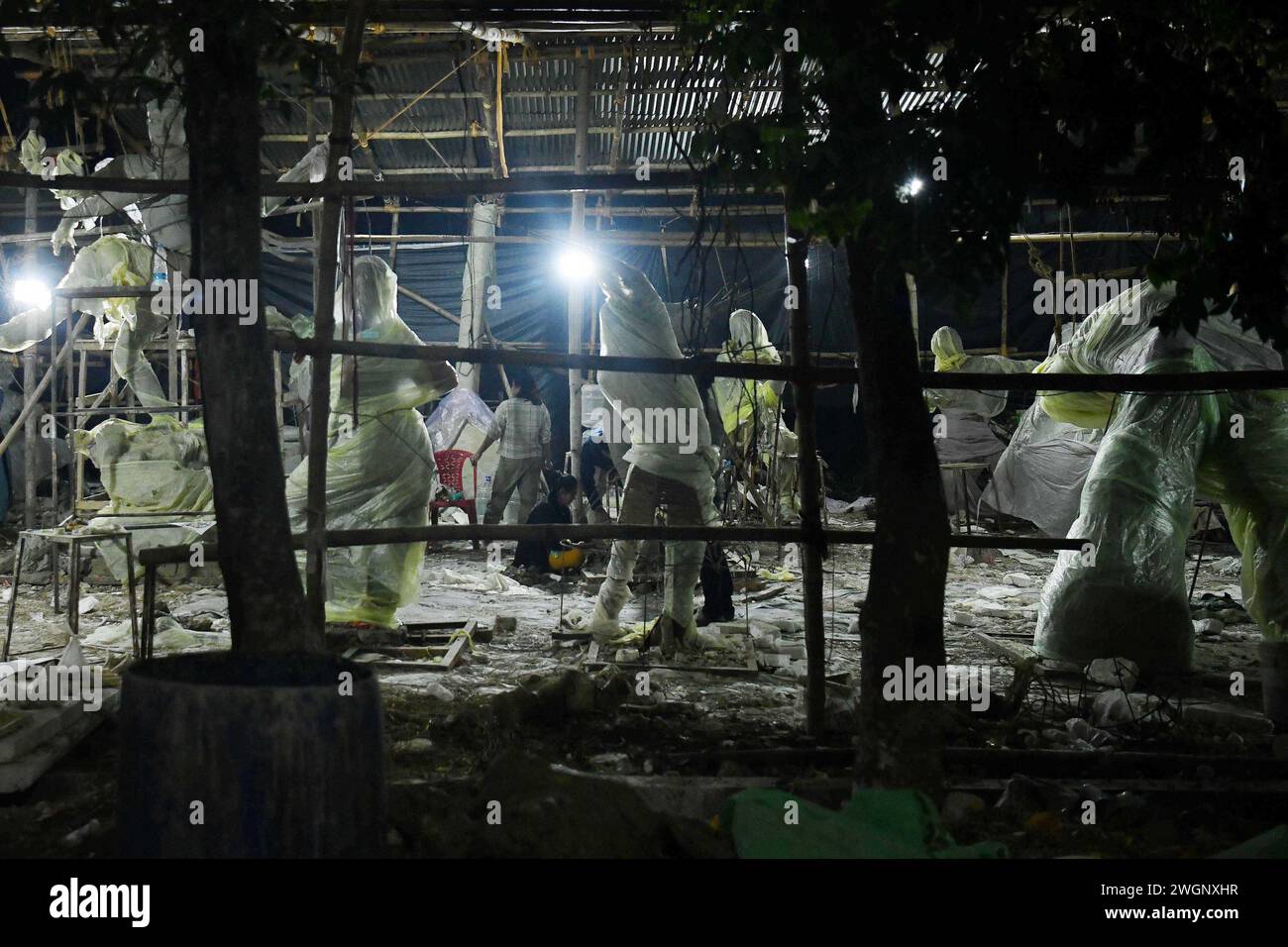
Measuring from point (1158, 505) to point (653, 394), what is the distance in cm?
280

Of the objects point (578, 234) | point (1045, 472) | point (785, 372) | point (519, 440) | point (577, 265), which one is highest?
A: point (578, 234)

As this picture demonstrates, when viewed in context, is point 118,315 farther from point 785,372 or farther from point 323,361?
point 785,372

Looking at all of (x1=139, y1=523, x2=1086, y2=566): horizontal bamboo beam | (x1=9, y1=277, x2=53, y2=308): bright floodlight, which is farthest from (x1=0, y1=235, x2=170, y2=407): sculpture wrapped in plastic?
(x1=139, y1=523, x2=1086, y2=566): horizontal bamboo beam

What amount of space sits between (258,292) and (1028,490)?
867cm

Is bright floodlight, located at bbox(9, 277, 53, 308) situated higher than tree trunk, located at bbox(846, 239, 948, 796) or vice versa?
bright floodlight, located at bbox(9, 277, 53, 308)

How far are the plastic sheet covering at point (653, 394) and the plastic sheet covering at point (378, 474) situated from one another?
1.06 meters

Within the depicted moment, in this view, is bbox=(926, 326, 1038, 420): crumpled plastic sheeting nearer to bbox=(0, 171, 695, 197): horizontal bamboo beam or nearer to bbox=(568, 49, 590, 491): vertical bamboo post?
bbox=(568, 49, 590, 491): vertical bamboo post

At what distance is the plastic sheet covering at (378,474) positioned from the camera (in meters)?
5.74

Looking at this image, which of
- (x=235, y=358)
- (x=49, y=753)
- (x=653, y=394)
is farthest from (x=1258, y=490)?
(x=49, y=753)

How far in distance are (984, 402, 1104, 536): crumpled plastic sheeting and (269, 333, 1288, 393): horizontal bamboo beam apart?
18.9ft

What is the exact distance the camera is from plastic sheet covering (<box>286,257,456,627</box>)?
5.74m

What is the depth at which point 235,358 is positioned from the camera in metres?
2.17

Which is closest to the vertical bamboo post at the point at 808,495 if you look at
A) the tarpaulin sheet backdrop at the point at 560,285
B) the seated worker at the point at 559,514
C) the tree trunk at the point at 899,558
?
the tree trunk at the point at 899,558

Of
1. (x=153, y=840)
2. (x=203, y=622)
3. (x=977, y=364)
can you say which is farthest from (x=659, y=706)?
(x=977, y=364)
